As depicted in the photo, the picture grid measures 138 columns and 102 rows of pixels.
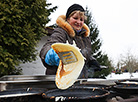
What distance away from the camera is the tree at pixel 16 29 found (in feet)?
14.4

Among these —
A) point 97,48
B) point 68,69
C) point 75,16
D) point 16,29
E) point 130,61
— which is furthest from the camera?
point 130,61

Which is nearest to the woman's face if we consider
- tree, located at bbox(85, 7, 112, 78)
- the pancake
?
the pancake

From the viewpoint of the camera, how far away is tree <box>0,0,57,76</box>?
4.39 metres

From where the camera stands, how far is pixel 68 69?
36.2 inches

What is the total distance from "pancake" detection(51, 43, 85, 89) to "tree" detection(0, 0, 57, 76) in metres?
3.90

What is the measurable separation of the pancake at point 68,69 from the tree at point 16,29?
390cm

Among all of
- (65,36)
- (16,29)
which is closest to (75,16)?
(65,36)

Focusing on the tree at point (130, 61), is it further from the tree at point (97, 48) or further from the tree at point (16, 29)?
the tree at point (16, 29)

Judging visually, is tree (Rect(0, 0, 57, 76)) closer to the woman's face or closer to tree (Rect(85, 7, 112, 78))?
the woman's face

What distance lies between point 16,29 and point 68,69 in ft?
14.1

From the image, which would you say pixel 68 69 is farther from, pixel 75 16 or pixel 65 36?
pixel 75 16

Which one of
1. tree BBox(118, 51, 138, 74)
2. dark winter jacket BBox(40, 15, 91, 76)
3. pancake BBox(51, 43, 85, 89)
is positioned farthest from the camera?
tree BBox(118, 51, 138, 74)

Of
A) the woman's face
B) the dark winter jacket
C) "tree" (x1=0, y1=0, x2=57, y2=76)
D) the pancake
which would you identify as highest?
"tree" (x1=0, y1=0, x2=57, y2=76)

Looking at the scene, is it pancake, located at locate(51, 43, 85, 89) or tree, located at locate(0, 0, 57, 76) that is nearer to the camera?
pancake, located at locate(51, 43, 85, 89)
